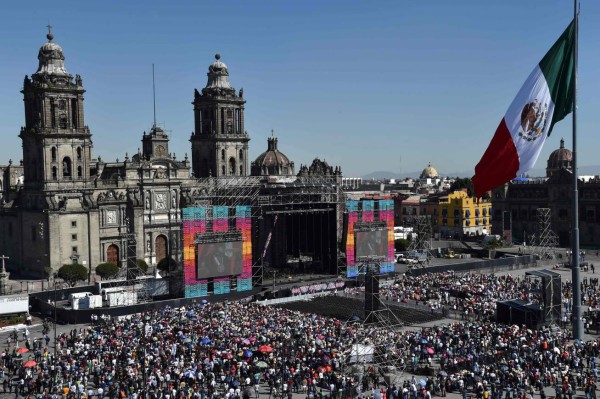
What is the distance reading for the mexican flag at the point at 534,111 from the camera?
22.1 m

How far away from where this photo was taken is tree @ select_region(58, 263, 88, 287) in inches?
2311

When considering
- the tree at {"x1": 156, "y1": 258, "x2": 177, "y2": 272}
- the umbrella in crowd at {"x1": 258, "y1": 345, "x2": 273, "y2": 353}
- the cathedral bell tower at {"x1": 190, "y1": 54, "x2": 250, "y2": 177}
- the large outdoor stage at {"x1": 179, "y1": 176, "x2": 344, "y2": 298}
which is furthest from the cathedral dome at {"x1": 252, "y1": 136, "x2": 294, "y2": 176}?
the umbrella in crowd at {"x1": 258, "y1": 345, "x2": 273, "y2": 353}

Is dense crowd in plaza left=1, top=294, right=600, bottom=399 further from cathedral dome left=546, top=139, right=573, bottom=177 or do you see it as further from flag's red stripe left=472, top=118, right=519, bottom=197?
cathedral dome left=546, top=139, right=573, bottom=177

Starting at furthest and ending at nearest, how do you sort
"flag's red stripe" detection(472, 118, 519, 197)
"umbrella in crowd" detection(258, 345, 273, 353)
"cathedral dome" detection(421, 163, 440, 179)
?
"cathedral dome" detection(421, 163, 440, 179), "umbrella in crowd" detection(258, 345, 273, 353), "flag's red stripe" detection(472, 118, 519, 197)

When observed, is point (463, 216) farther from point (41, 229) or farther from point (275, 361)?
point (275, 361)

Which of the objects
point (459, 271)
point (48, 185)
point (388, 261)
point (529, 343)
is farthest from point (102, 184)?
point (529, 343)

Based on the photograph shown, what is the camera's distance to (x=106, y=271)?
61344mm

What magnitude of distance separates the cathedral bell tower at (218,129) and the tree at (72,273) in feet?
76.0

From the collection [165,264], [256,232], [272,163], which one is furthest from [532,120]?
[272,163]

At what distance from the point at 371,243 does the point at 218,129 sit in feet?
83.3

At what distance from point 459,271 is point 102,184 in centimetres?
3501

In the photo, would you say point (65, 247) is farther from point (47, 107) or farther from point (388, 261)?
point (388, 261)

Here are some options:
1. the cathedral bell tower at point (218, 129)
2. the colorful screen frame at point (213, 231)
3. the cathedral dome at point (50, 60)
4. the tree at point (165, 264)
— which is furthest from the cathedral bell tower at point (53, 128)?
the colorful screen frame at point (213, 231)

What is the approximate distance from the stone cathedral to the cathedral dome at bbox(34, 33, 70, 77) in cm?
9
